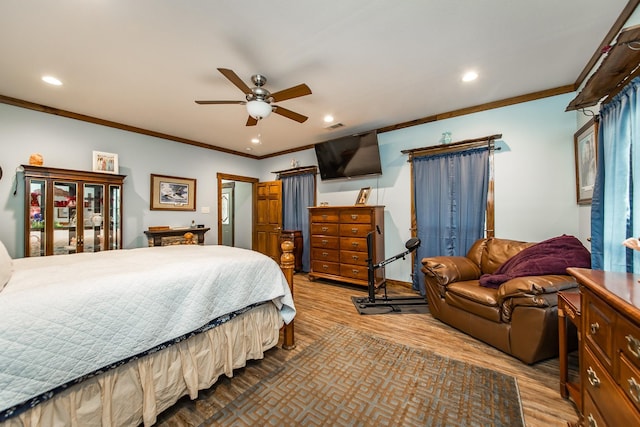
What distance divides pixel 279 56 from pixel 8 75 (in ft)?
9.48

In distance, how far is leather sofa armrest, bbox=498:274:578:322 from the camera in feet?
6.10

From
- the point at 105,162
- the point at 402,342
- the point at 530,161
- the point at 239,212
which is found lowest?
the point at 402,342

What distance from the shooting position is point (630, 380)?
814mm

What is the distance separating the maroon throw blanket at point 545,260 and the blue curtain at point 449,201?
2.78 feet

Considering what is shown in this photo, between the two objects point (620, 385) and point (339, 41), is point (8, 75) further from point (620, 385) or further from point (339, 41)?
point (620, 385)

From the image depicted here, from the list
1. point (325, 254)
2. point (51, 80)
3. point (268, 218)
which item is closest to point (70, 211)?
point (51, 80)

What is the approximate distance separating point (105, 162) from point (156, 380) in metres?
3.53

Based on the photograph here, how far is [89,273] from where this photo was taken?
4.63 feet

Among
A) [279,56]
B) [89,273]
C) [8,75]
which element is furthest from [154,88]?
[89,273]

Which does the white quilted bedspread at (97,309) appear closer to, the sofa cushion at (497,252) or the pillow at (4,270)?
the pillow at (4,270)

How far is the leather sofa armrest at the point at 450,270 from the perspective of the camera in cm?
261

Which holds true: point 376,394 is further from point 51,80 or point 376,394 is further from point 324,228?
point 51,80

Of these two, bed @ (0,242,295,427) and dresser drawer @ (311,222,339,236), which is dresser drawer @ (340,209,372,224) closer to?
dresser drawer @ (311,222,339,236)

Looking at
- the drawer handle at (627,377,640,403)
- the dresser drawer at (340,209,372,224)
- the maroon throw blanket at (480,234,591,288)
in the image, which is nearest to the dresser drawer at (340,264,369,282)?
the dresser drawer at (340,209,372,224)
